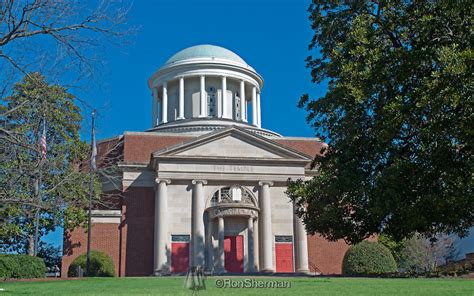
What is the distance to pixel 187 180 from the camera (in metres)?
39.0

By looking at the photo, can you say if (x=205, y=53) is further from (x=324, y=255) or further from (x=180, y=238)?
(x=324, y=255)

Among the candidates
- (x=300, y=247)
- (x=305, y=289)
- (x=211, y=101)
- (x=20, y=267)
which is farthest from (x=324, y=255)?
(x=305, y=289)

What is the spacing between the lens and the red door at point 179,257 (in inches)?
1484

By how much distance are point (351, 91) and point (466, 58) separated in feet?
13.3

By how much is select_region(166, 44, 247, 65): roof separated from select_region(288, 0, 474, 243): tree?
32.3 meters

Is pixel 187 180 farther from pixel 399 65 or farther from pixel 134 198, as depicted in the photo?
pixel 399 65

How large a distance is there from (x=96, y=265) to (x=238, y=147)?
39.6 ft

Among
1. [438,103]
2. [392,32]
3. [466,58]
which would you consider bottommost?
[438,103]

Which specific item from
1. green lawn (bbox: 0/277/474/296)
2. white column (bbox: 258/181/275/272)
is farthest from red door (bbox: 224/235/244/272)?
green lawn (bbox: 0/277/474/296)

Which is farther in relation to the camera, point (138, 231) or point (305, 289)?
point (138, 231)

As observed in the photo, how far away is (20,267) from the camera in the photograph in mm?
24391

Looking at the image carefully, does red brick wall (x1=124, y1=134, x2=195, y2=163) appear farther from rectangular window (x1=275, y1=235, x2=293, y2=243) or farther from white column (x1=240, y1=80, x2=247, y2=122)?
white column (x1=240, y1=80, x2=247, y2=122)

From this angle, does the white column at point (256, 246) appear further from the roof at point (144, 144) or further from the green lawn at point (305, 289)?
the green lawn at point (305, 289)

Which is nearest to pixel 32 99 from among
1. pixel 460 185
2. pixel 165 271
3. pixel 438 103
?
pixel 438 103
